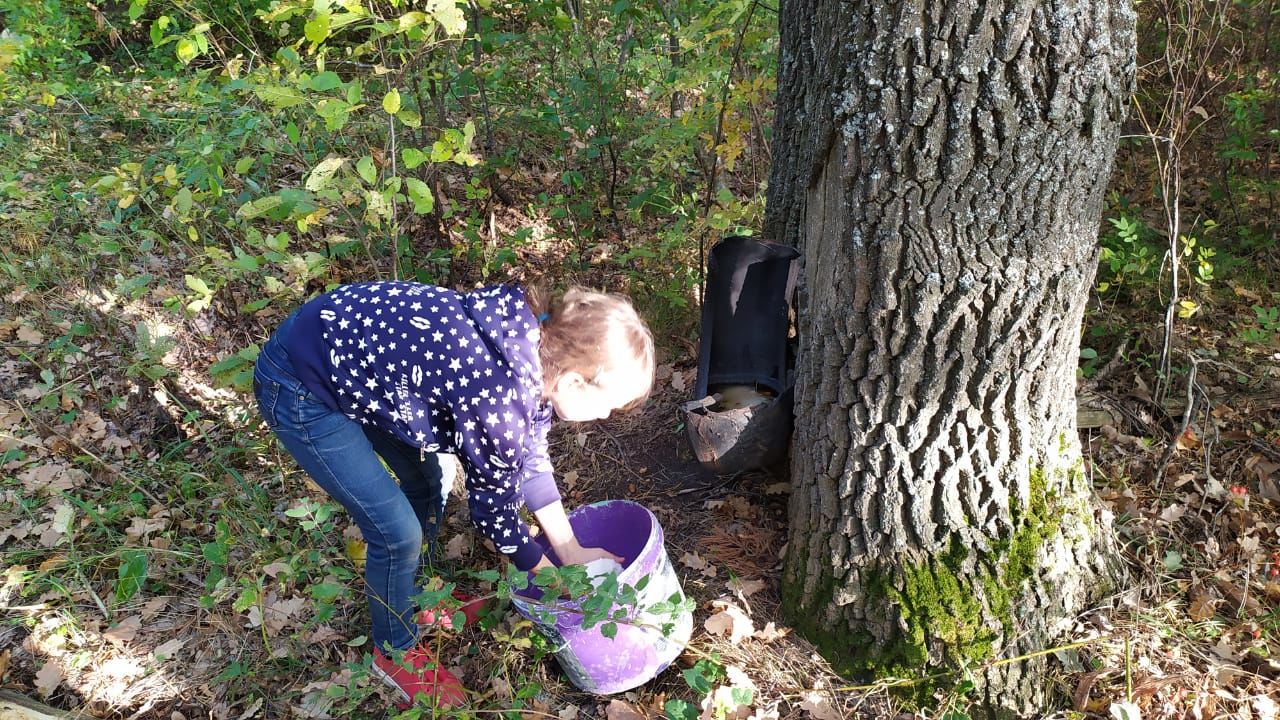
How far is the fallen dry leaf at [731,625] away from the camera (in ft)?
7.50

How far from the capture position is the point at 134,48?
22.1ft

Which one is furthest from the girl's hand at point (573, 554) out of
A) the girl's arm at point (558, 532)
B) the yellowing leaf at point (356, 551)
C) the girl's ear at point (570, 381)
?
the yellowing leaf at point (356, 551)

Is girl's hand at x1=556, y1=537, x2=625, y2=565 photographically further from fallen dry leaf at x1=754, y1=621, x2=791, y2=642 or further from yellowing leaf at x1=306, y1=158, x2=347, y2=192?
yellowing leaf at x1=306, y1=158, x2=347, y2=192

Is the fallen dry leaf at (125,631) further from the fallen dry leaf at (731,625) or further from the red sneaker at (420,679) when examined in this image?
the fallen dry leaf at (731,625)

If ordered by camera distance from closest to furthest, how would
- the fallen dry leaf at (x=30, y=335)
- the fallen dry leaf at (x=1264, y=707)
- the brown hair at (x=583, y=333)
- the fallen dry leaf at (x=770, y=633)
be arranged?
the brown hair at (x=583, y=333) → the fallen dry leaf at (x=1264, y=707) → the fallen dry leaf at (x=770, y=633) → the fallen dry leaf at (x=30, y=335)

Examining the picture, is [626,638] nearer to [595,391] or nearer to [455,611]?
[455,611]

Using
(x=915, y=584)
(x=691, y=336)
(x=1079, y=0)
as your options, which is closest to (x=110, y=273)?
(x=691, y=336)

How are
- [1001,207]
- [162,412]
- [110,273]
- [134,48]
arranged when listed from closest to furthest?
[1001,207] → [162,412] → [110,273] → [134,48]

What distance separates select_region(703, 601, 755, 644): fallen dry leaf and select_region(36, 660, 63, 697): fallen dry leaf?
2189 millimetres

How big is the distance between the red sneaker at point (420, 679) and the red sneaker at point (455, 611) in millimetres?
89

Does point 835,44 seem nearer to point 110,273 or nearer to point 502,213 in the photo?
point 502,213

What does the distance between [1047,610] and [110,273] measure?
183 inches

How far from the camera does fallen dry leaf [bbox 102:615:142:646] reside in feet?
8.38

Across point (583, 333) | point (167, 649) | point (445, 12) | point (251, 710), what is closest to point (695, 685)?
point (583, 333)
